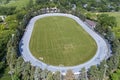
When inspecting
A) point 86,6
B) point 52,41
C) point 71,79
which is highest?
point 71,79

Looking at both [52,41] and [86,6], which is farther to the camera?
[86,6]

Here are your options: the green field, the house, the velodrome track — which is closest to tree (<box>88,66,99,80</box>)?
the velodrome track

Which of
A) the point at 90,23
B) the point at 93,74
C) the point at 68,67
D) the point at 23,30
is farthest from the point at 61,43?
the point at 90,23

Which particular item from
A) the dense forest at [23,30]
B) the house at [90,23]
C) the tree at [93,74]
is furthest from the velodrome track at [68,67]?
the tree at [93,74]

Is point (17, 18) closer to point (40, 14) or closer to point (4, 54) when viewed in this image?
point (40, 14)

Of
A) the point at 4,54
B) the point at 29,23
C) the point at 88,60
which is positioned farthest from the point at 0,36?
the point at 88,60

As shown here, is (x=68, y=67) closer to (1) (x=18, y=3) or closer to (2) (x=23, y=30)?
(2) (x=23, y=30)
